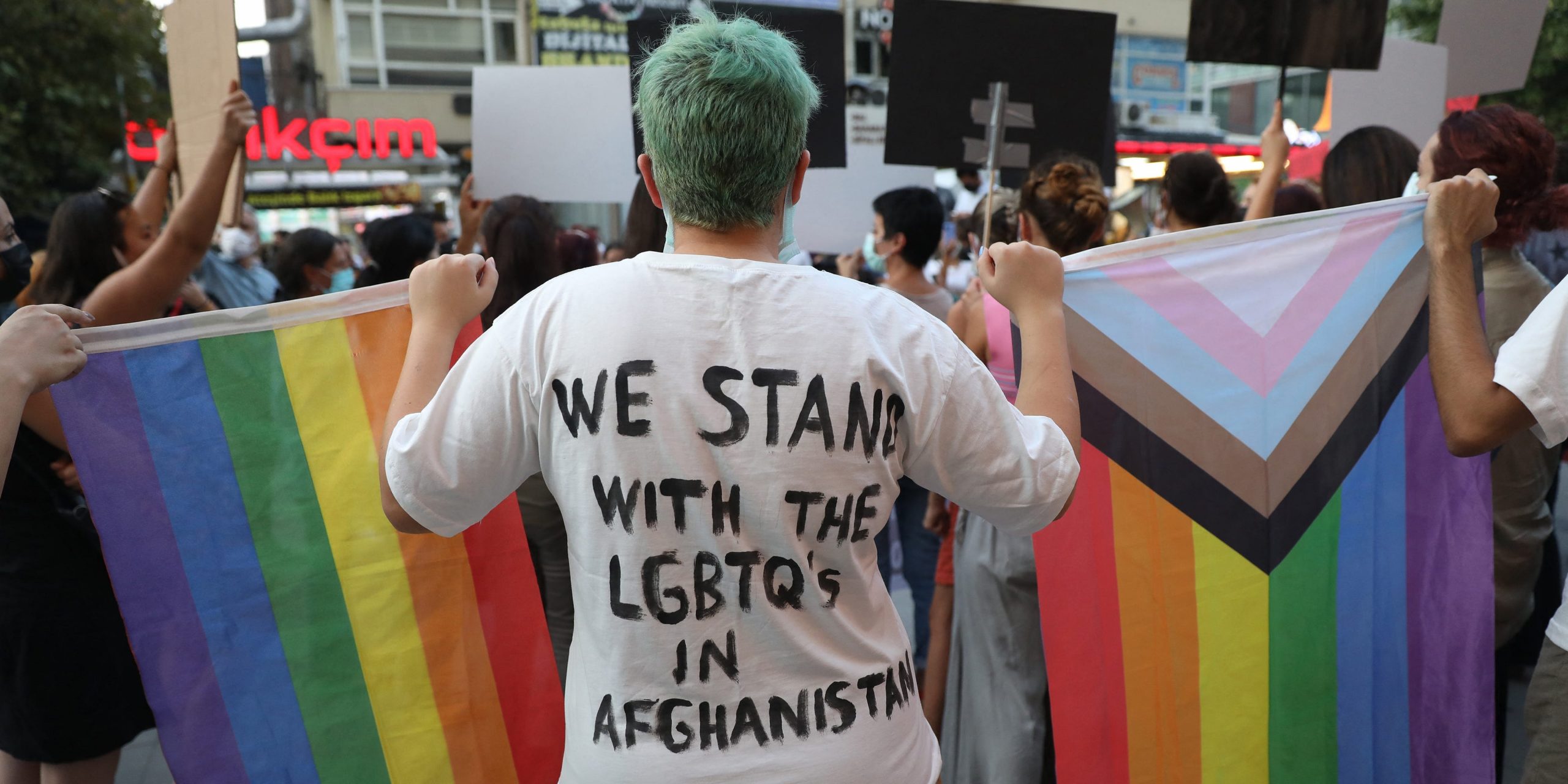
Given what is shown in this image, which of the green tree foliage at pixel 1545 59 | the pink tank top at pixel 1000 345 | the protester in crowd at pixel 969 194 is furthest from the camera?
the green tree foliage at pixel 1545 59

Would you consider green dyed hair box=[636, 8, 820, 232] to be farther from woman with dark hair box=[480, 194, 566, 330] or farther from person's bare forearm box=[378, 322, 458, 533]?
woman with dark hair box=[480, 194, 566, 330]

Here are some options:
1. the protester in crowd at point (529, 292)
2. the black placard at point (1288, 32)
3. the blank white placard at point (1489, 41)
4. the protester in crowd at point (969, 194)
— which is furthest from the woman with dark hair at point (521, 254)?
the protester in crowd at point (969, 194)

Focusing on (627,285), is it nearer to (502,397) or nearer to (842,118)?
(502,397)

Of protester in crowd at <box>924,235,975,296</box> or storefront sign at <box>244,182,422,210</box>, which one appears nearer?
protester in crowd at <box>924,235,975,296</box>

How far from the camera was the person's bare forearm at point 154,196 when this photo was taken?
335cm

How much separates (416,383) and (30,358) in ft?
1.97

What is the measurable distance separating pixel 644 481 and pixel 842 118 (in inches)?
114

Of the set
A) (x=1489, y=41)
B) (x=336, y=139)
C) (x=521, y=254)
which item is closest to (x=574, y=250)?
(x=521, y=254)

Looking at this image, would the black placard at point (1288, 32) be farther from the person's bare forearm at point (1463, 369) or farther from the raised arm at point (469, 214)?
the raised arm at point (469, 214)

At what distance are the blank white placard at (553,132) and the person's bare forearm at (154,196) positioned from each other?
1054mm

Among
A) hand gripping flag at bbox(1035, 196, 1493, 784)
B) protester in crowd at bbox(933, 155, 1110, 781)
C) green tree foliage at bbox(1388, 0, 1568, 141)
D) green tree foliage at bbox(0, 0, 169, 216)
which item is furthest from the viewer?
green tree foliage at bbox(1388, 0, 1568, 141)

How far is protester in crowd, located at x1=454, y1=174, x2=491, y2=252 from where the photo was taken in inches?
168

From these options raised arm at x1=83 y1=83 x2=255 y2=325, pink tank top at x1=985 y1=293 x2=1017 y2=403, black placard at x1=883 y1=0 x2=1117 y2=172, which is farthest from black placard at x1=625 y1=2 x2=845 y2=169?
raised arm at x1=83 y1=83 x2=255 y2=325

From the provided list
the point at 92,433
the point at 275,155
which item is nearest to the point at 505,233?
the point at 92,433
